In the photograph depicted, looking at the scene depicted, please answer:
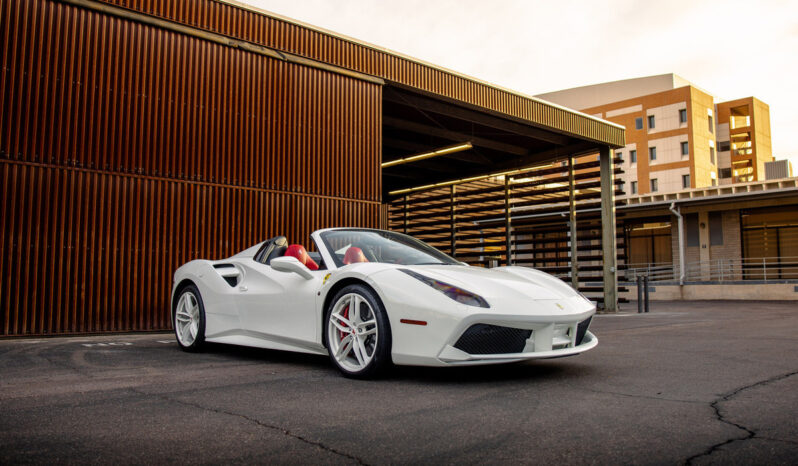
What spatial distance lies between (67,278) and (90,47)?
321 cm

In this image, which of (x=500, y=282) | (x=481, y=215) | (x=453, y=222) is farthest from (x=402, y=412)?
(x=453, y=222)

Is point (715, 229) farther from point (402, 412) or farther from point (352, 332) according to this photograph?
point (402, 412)

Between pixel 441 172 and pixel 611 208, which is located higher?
pixel 441 172

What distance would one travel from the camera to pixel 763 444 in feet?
7.94

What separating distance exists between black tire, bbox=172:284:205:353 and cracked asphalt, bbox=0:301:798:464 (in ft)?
1.56

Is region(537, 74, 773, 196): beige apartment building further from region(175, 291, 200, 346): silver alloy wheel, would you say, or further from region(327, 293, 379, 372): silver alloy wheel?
region(327, 293, 379, 372): silver alloy wheel

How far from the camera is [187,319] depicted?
20.1ft

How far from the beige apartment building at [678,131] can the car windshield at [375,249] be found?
149 ft

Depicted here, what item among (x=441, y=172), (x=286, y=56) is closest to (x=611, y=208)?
(x=441, y=172)

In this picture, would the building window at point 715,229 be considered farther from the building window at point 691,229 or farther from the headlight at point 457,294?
the headlight at point 457,294

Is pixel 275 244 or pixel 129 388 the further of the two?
pixel 275 244

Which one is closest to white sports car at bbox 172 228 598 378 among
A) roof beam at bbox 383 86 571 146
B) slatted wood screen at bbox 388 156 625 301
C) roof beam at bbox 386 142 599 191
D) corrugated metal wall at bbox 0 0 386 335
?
corrugated metal wall at bbox 0 0 386 335

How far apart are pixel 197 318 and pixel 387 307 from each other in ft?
9.15

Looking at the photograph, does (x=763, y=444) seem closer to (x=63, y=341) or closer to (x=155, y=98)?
(x=63, y=341)
